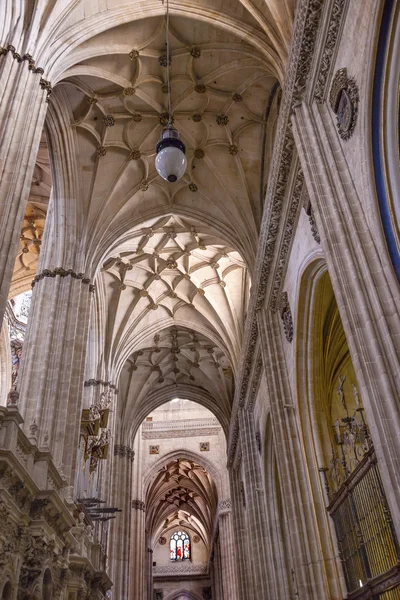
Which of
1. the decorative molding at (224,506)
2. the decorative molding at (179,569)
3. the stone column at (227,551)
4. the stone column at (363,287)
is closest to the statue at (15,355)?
the stone column at (363,287)

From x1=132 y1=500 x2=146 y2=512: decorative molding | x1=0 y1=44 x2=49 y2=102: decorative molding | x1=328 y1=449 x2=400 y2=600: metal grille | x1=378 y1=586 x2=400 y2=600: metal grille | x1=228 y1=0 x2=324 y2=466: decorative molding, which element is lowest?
x1=378 y1=586 x2=400 y2=600: metal grille

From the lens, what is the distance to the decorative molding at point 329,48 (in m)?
7.27

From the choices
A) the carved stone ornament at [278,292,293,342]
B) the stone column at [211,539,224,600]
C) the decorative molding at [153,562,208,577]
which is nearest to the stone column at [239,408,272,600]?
the carved stone ornament at [278,292,293,342]

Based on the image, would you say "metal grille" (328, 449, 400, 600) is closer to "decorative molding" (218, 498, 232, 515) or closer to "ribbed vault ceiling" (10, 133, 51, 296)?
"ribbed vault ceiling" (10, 133, 51, 296)

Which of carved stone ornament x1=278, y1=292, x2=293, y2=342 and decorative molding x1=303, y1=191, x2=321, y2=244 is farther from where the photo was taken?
carved stone ornament x1=278, y1=292, x2=293, y2=342

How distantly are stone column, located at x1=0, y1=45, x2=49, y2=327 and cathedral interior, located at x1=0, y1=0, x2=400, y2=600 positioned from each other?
1.5 inches

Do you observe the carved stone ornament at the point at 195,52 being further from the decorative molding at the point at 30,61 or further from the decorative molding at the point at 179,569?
the decorative molding at the point at 179,569

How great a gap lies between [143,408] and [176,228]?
10.1 metres

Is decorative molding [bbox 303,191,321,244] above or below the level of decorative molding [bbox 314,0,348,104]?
below

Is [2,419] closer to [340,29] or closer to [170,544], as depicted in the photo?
[340,29]

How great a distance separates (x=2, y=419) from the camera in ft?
23.6

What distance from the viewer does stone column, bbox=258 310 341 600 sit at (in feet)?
29.4

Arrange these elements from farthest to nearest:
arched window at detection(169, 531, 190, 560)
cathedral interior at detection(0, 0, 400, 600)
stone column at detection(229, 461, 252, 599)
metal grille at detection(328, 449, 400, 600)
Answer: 1. arched window at detection(169, 531, 190, 560)
2. stone column at detection(229, 461, 252, 599)
3. metal grille at detection(328, 449, 400, 600)
4. cathedral interior at detection(0, 0, 400, 600)

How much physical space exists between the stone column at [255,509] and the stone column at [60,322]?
6592mm
